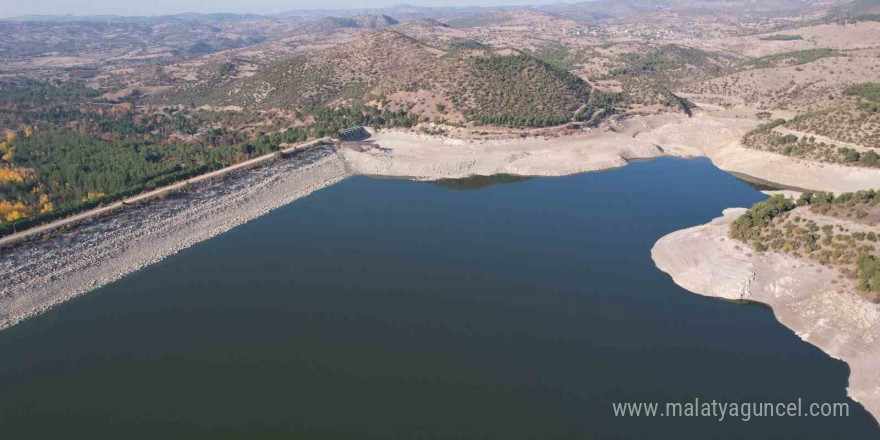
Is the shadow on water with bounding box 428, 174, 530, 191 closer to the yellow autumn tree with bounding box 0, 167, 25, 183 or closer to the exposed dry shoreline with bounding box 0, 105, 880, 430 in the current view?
the exposed dry shoreline with bounding box 0, 105, 880, 430

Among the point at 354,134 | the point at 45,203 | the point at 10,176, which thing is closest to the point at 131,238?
the point at 45,203

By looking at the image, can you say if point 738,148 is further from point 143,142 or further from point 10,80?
point 10,80

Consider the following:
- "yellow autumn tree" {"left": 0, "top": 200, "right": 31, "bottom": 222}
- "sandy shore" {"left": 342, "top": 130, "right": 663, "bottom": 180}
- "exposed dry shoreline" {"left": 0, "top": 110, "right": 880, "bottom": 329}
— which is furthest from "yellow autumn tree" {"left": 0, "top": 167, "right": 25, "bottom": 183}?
"sandy shore" {"left": 342, "top": 130, "right": 663, "bottom": 180}

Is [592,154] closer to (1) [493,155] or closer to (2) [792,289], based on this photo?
(1) [493,155]

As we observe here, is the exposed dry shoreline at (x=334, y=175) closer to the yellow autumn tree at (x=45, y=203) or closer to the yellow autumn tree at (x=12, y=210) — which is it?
the yellow autumn tree at (x=12, y=210)

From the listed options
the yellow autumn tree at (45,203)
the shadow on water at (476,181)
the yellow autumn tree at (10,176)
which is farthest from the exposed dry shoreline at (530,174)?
the yellow autumn tree at (10,176)

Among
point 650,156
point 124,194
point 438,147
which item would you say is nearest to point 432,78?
point 438,147
